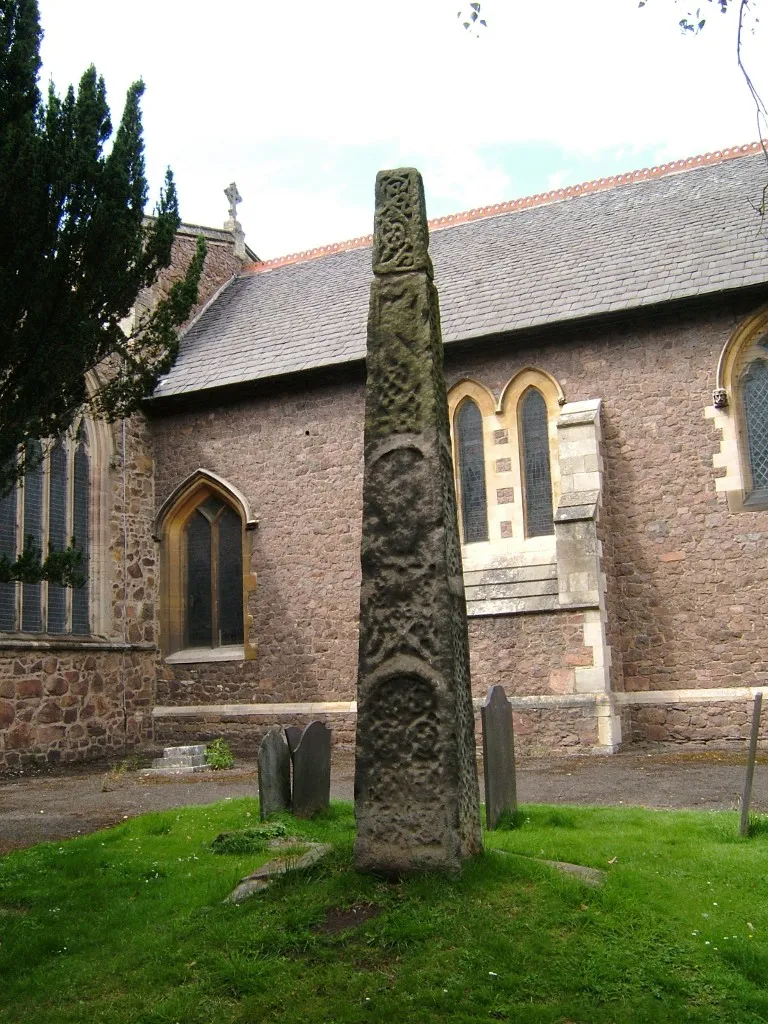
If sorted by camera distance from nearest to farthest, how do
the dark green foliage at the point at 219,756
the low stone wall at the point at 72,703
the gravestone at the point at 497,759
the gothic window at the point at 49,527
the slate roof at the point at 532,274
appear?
the gravestone at the point at 497,759, the dark green foliage at the point at 219,756, the low stone wall at the point at 72,703, the slate roof at the point at 532,274, the gothic window at the point at 49,527

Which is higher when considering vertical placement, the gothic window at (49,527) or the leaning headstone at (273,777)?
the gothic window at (49,527)

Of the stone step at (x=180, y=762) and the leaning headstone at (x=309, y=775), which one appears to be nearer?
the leaning headstone at (x=309, y=775)

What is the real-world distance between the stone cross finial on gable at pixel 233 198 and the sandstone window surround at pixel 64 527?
23.4ft

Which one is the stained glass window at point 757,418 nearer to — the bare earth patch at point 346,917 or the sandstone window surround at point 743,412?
the sandstone window surround at point 743,412

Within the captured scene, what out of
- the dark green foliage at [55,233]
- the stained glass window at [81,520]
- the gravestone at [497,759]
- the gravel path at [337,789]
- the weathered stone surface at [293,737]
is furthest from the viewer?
the stained glass window at [81,520]

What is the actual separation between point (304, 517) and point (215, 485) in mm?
1724

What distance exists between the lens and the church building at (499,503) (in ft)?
40.5

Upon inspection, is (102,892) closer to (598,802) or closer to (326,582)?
(598,802)

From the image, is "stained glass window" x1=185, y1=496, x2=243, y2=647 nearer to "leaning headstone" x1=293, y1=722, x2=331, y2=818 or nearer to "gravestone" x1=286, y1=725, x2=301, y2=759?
"gravestone" x1=286, y1=725, x2=301, y2=759

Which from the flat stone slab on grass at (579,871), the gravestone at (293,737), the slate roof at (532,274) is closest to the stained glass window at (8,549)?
the slate roof at (532,274)

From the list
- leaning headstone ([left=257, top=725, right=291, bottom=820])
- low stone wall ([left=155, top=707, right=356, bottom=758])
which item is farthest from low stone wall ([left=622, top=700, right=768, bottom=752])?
leaning headstone ([left=257, top=725, right=291, bottom=820])

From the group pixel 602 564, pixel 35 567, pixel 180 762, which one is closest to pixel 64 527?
pixel 180 762

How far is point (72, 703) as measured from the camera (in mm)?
13953

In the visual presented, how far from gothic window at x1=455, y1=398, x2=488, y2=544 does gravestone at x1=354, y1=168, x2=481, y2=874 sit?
28.3ft
